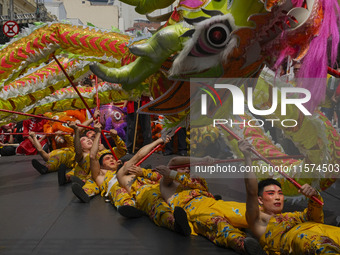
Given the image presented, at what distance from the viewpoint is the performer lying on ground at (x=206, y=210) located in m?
2.23

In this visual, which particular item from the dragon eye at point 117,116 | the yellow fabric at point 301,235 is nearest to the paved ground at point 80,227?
the yellow fabric at point 301,235

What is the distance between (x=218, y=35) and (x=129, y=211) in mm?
1656

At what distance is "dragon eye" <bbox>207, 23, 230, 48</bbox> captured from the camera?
5.20ft

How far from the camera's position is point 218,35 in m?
1.59

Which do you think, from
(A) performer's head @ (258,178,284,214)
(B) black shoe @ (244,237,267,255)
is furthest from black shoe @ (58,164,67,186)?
(B) black shoe @ (244,237,267,255)

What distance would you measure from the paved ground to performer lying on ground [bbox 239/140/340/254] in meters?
0.23

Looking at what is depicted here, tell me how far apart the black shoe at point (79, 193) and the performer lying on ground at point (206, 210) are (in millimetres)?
815

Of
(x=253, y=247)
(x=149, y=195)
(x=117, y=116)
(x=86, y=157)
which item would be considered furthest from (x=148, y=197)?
(x=117, y=116)

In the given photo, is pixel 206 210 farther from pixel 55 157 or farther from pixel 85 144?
pixel 55 157

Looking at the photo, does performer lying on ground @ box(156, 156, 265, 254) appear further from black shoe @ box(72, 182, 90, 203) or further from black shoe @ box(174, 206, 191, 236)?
black shoe @ box(72, 182, 90, 203)

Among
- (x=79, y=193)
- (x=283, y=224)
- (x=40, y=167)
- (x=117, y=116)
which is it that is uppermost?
(x=117, y=116)

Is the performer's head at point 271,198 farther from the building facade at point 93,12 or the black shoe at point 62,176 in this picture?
the building facade at point 93,12

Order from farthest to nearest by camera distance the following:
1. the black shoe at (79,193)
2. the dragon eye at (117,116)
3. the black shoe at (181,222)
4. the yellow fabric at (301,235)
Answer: the dragon eye at (117,116) → the black shoe at (79,193) → the black shoe at (181,222) → the yellow fabric at (301,235)

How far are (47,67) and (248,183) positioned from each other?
252 centimetres
